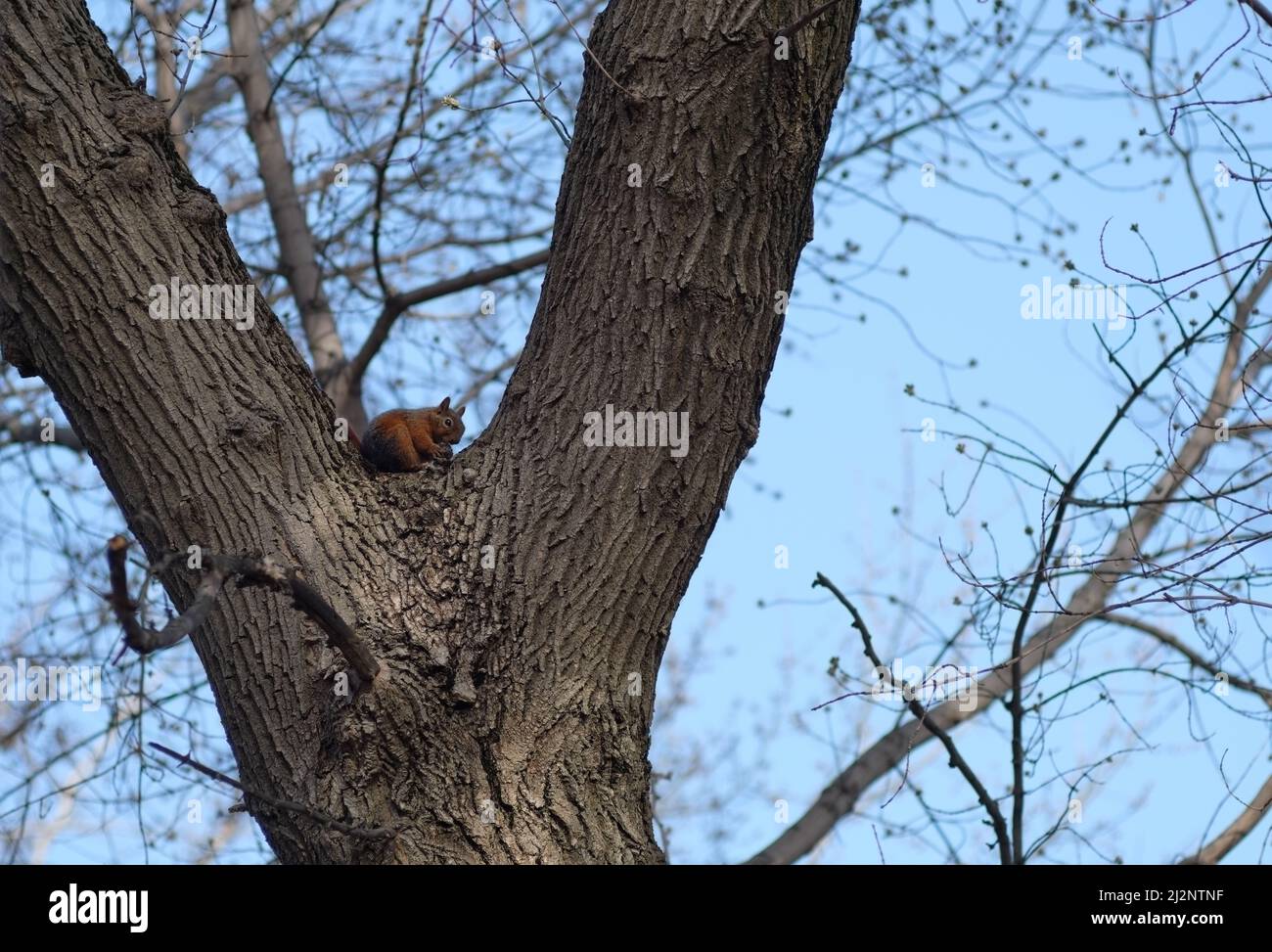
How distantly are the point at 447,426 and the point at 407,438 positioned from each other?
1.22 m

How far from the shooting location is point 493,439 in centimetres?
334

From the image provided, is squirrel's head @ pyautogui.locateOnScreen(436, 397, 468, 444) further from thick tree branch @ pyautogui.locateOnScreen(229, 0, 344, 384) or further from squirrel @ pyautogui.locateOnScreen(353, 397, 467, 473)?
thick tree branch @ pyautogui.locateOnScreen(229, 0, 344, 384)

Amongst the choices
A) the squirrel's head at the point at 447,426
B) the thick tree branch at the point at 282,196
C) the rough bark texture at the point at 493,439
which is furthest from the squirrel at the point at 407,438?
the thick tree branch at the point at 282,196

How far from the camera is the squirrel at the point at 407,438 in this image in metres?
3.88

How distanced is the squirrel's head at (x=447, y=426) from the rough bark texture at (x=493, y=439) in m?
1.88

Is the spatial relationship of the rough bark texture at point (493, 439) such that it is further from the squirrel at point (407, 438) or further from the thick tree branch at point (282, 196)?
the thick tree branch at point (282, 196)

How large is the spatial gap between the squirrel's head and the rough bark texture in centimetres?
188

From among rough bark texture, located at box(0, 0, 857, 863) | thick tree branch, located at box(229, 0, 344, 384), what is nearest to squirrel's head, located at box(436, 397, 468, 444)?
thick tree branch, located at box(229, 0, 344, 384)

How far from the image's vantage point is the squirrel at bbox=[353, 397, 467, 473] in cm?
388

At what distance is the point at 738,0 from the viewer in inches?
125
